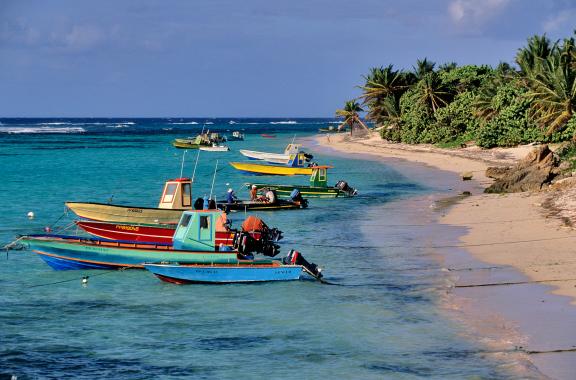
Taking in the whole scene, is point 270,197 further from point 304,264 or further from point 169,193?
point 304,264

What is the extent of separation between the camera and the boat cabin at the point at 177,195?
32.9 metres

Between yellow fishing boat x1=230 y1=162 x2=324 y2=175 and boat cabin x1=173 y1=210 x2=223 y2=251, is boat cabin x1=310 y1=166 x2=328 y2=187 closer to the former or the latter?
yellow fishing boat x1=230 y1=162 x2=324 y2=175

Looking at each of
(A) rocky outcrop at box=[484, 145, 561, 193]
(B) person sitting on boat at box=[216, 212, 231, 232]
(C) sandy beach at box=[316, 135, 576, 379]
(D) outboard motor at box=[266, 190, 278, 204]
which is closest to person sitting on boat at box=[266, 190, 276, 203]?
(D) outboard motor at box=[266, 190, 278, 204]

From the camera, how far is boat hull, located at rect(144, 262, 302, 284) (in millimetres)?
23953

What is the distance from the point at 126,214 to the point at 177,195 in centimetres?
235

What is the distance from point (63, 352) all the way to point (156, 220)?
14250 mm

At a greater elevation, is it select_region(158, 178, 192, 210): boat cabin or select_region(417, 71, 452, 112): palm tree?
select_region(417, 71, 452, 112): palm tree

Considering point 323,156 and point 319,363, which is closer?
point 319,363

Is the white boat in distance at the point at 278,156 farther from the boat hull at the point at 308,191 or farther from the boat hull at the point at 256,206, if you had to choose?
the boat hull at the point at 256,206

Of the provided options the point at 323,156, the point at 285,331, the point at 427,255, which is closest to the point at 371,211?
the point at 427,255

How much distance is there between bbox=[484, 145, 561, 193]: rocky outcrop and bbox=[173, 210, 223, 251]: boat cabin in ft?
71.1

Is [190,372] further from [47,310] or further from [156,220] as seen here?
[156,220]

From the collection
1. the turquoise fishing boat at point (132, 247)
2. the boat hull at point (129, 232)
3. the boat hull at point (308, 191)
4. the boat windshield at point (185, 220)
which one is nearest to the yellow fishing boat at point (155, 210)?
the boat hull at point (129, 232)

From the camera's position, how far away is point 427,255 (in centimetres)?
2886
